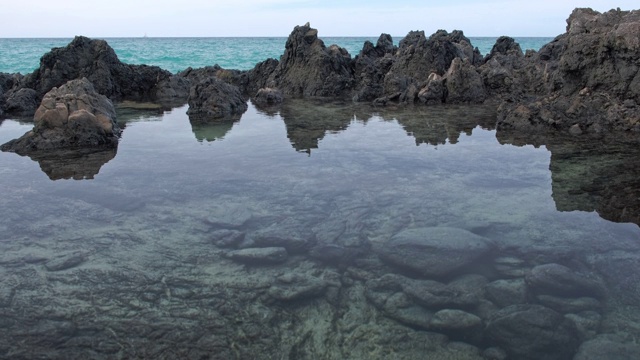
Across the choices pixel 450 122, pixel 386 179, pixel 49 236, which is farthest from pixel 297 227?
pixel 450 122

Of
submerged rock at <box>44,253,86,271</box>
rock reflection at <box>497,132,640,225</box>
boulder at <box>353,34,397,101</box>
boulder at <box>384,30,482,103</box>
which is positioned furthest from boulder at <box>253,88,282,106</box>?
submerged rock at <box>44,253,86,271</box>

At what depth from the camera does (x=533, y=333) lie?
429 cm

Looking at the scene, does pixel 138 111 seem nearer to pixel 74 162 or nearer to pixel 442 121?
pixel 74 162

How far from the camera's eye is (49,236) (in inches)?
255

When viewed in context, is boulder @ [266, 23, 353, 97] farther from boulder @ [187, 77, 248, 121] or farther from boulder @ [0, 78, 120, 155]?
boulder @ [0, 78, 120, 155]

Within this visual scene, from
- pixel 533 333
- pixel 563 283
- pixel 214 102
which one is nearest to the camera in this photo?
pixel 533 333

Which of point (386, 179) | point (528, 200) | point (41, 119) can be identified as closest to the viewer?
point (528, 200)

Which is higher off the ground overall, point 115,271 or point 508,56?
point 508,56

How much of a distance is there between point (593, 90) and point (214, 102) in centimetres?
1204

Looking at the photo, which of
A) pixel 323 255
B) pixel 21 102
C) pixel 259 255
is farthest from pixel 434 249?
pixel 21 102

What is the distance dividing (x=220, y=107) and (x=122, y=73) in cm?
903

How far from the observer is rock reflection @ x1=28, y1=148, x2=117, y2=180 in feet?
30.9

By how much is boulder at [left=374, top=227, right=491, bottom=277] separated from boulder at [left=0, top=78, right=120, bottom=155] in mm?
8450

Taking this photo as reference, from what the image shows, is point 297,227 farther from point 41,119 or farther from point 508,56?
point 508,56
